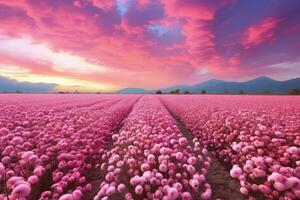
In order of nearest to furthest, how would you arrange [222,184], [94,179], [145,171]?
[145,171]
[222,184]
[94,179]

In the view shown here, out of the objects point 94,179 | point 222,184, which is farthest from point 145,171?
point 222,184

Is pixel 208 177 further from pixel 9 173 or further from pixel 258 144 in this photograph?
pixel 9 173

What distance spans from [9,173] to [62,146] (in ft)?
4.12

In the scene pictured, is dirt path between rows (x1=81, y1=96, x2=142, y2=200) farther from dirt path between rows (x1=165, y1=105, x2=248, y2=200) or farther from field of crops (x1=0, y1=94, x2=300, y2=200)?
dirt path between rows (x1=165, y1=105, x2=248, y2=200)

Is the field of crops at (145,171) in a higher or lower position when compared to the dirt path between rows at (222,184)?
higher

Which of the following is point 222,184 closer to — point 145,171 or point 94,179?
point 145,171

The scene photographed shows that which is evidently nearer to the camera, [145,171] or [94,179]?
[145,171]

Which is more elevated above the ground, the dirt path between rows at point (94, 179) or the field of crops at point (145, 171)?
the field of crops at point (145, 171)

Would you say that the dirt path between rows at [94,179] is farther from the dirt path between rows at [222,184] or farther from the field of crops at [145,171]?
the dirt path between rows at [222,184]

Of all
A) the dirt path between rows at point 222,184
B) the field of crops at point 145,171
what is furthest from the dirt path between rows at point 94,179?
the dirt path between rows at point 222,184

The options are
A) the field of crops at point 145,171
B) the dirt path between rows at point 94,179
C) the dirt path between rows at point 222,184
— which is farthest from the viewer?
the dirt path between rows at point 94,179

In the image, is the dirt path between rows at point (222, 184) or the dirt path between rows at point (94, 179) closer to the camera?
the dirt path between rows at point (222, 184)

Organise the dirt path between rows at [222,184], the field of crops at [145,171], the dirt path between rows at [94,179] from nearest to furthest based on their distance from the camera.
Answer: the field of crops at [145,171] < the dirt path between rows at [222,184] < the dirt path between rows at [94,179]

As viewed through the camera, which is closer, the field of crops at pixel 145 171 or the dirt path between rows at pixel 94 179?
the field of crops at pixel 145 171
